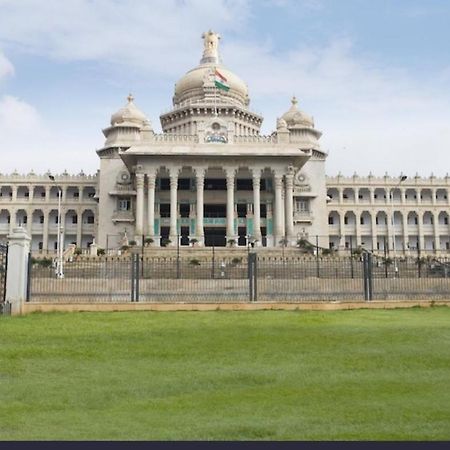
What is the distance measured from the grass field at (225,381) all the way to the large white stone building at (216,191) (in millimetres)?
35111

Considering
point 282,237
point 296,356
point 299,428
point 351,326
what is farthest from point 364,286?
point 282,237

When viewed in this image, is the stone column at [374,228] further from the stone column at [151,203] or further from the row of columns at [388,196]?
the stone column at [151,203]

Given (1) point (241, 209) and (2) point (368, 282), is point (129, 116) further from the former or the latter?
(2) point (368, 282)

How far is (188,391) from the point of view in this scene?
26.6 feet

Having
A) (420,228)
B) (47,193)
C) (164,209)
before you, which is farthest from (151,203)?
(420,228)

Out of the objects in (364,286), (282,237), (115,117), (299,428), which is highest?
(115,117)

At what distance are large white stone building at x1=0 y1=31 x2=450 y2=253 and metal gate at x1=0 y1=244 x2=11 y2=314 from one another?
2876 cm

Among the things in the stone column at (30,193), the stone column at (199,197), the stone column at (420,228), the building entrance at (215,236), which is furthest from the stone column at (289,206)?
the stone column at (30,193)

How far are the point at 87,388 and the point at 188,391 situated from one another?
137 cm

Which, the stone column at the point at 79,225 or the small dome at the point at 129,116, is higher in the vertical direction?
the small dome at the point at 129,116

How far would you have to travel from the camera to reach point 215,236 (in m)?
52.9

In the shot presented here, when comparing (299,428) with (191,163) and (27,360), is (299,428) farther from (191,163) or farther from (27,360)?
(191,163)

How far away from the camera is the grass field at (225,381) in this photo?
6.27 m

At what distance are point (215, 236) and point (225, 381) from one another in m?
44.3
